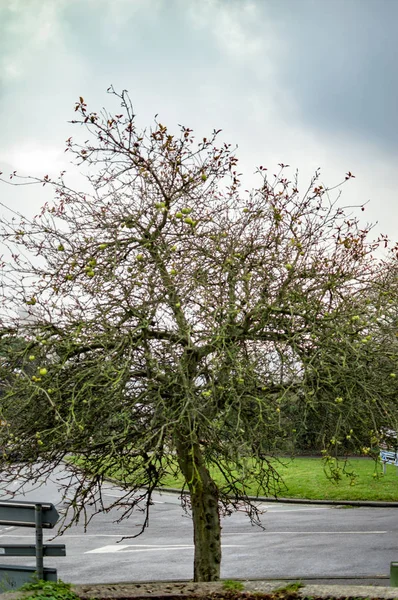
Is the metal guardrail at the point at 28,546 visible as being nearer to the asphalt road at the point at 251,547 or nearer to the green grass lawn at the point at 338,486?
the asphalt road at the point at 251,547

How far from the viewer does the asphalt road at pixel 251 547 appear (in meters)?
12.4

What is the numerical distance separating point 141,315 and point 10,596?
8.81 ft

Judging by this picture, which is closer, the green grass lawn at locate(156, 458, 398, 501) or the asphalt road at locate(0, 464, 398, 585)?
the asphalt road at locate(0, 464, 398, 585)

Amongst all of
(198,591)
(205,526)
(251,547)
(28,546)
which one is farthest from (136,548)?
(198,591)

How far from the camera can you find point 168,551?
14.8m

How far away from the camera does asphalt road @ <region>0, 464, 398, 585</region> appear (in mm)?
12367

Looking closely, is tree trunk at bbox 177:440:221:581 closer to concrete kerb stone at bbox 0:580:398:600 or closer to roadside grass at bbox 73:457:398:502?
concrete kerb stone at bbox 0:580:398:600

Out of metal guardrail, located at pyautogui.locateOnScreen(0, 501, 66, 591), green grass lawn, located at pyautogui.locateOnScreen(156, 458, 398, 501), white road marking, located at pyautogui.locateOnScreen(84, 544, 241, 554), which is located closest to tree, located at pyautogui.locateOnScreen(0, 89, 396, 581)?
metal guardrail, located at pyautogui.locateOnScreen(0, 501, 66, 591)

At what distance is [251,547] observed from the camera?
15.0 m

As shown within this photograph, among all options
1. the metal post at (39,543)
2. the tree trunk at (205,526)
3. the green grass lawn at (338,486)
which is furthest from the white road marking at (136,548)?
the metal post at (39,543)

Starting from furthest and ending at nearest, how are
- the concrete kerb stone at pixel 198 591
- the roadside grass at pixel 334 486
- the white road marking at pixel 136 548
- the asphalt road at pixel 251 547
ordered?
1. the roadside grass at pixel 334 486
2. the white road marking at pixel 136 548
3. the asphalt road at pixel 251 547
4. the concrete kerb stone at pixel 198 591

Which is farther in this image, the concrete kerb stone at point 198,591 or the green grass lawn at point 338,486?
the green grass lawn at point 338,486

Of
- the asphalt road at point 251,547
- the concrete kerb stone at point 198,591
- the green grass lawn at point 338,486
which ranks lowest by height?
the asphalt road at point 251,547

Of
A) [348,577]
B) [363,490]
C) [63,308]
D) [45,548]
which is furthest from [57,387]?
[363,490]
